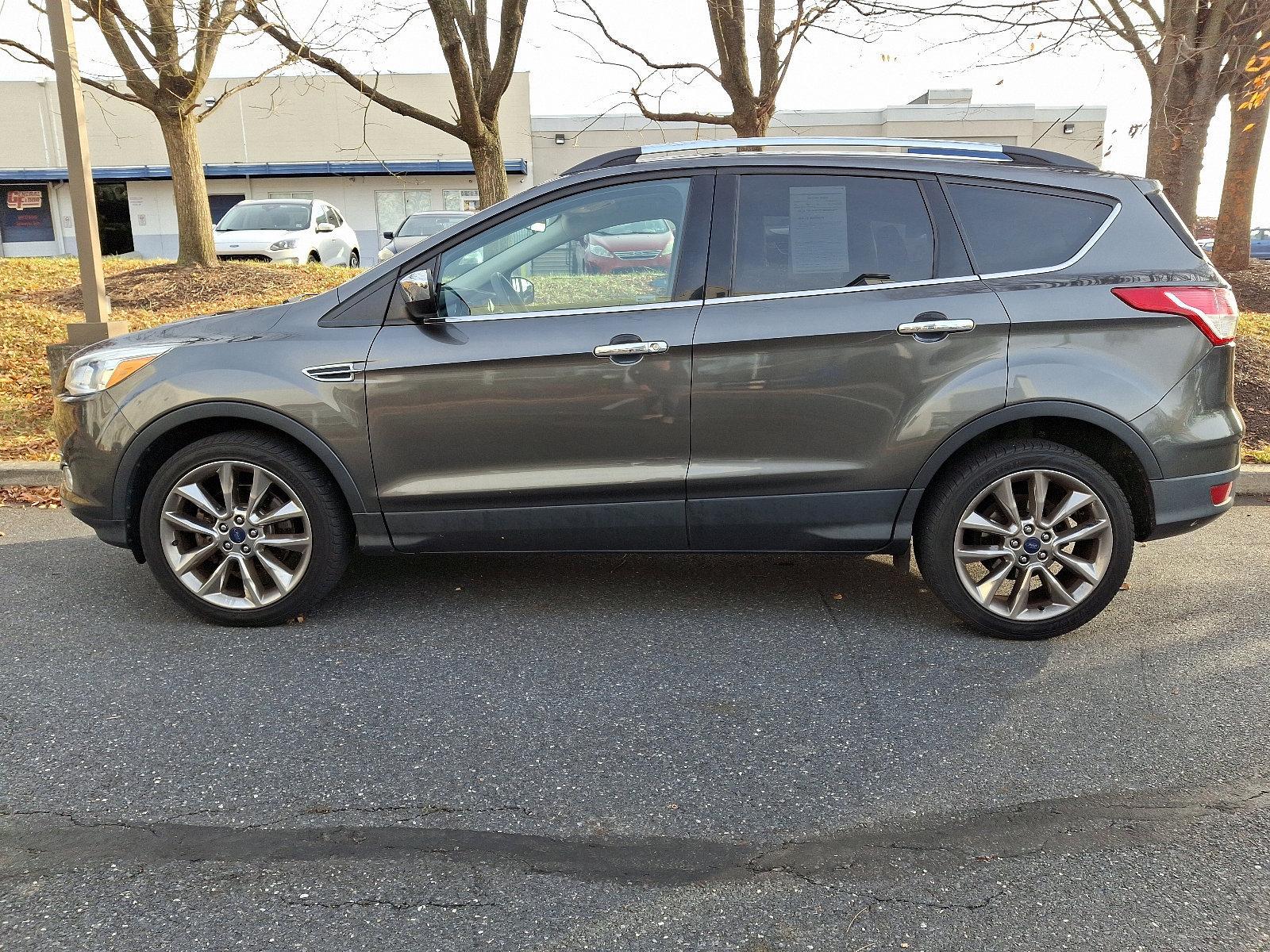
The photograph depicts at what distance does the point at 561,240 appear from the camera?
435 cm

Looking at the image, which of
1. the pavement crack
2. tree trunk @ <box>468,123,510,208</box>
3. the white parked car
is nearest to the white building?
the white parked car

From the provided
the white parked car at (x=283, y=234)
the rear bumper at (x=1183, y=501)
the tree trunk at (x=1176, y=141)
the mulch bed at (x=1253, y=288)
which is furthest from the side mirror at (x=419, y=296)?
the white parked car at (x=283, y=234)

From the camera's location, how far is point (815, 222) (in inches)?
166

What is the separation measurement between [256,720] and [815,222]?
2.84 metres

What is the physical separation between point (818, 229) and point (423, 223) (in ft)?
52.3

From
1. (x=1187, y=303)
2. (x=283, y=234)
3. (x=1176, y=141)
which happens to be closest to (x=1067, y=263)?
(x=1187, y=303)

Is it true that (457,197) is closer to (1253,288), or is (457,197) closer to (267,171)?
(267,171)

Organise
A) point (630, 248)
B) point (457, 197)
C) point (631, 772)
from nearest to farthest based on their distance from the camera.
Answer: point (631, 772) < point (630, 248) < point (457, 197)

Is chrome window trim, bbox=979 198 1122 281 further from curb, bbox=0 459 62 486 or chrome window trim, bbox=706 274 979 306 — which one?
curb, bbox=0 459 62 486

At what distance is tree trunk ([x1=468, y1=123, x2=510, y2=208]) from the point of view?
11164 millimetres

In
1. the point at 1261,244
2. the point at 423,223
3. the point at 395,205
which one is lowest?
the point at 1261,244

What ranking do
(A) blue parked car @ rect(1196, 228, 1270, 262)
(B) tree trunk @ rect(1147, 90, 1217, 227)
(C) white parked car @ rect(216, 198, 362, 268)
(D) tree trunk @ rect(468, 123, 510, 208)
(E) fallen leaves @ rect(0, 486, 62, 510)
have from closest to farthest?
1. (E) fallen leaves @ rect(0, 486, 62, 510)
2. (B) tree trunk @ rect(1147, 90, 1217, 227)
3. (D) tree trunk @ rect(468, 123, 510, 208)
4. (C) white parked car @ rect(216, 198, 362, 268)
5. (A) blue parked car @ rect(1196, 228, 1270, 262)

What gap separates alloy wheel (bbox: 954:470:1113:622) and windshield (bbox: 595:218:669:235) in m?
1.69

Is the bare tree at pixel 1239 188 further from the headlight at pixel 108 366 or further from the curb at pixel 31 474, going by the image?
the headlight at pixel 108 366
